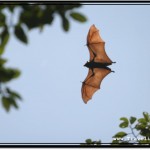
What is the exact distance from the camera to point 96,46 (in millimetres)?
7902

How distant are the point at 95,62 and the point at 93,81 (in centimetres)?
75

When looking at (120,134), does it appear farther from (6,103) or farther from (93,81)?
(93,81)

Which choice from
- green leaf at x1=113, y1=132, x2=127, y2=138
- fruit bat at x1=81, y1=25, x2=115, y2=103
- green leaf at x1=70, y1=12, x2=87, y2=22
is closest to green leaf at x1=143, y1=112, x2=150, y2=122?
green leaf at x1=113, y1=132, x2=127, y2=138

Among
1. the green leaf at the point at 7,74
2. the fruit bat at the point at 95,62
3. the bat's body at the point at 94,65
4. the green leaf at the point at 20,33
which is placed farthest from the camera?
the bat's body at the point at 94,65

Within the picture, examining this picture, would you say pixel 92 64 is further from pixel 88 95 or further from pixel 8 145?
pixel 8 145

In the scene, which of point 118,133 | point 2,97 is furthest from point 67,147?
point 2,97

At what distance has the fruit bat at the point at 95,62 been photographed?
299 inches

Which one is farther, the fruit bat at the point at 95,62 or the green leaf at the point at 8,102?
the fruit bat at the point at 95,62

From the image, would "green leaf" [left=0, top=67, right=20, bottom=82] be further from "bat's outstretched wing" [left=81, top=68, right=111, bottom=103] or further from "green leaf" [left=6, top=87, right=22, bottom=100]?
"bat's outstretched wing" [left=81, top=68, right=111, bottom=103]

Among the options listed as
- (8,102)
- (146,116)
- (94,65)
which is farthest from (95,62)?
(8,102)

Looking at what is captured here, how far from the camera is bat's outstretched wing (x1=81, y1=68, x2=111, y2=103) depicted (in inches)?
303

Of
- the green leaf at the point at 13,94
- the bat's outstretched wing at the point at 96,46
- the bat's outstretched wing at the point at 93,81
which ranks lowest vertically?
the green leaf at the point at 13,94

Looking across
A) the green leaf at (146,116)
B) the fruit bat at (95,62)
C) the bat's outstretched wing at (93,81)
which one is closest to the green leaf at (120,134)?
the green leaf at (146,116)

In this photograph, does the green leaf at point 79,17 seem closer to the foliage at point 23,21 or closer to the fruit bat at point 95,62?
the foliage at point 23,21
